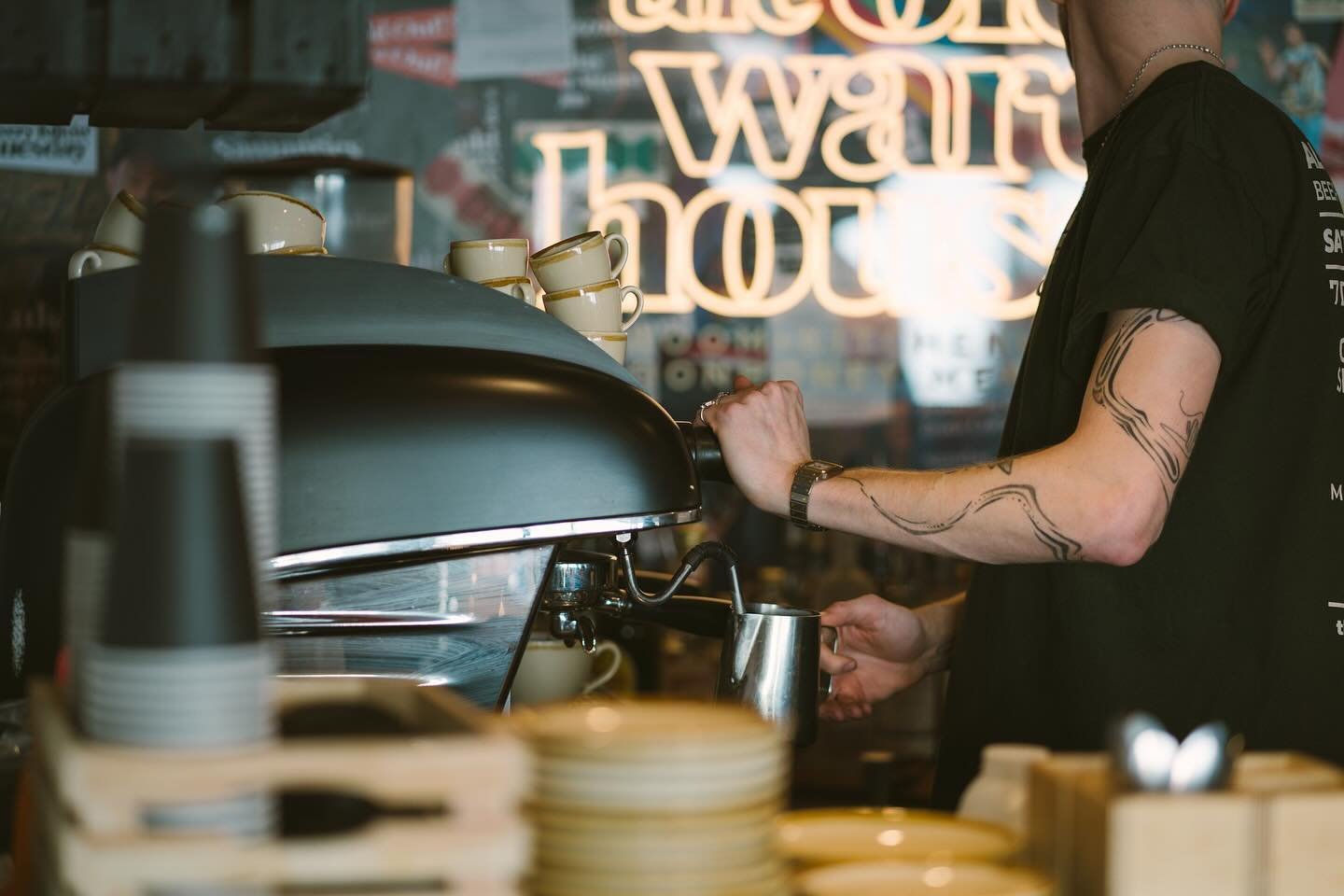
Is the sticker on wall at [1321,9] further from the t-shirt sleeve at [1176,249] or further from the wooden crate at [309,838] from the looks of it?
the wooden crate at [309,838]

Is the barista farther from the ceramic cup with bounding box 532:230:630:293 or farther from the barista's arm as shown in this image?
the ceramic cup with bounding box 532:230:630:293

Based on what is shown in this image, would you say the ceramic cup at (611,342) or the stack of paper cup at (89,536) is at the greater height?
the ceramic cup at (611,342)

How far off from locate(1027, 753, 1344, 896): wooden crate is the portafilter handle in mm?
713

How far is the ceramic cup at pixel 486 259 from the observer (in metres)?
1.47

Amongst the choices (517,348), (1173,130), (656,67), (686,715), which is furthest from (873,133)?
(686,715)

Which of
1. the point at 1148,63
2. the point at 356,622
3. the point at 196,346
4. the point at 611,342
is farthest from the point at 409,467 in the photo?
the point at 1148,63

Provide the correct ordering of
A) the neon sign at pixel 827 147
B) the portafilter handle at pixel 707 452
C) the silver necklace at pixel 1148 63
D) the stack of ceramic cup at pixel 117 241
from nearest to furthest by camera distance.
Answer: the stack of ceramic cup at pixel 117 241, the portafilter handle at pixel 707 452, the silver necklace at pixel 1148 63, the neon sign at pixel 827 147

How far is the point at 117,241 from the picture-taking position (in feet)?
4.17

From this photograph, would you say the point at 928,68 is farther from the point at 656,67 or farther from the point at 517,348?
the point at 517,348

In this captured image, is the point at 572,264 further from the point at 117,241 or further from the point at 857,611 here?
the point at 857,611

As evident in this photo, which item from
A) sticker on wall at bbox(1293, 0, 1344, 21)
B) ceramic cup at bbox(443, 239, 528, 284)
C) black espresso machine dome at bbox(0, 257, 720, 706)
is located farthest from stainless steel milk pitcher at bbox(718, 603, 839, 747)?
sticker on wall at bbox(1293, 0, 1344, 21)

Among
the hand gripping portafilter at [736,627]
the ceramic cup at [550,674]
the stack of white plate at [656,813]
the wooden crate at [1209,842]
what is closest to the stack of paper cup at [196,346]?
the stack of white plate at [656,813]

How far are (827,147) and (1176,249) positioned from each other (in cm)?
243

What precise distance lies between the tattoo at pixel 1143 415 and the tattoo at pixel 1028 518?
100 millimetres
